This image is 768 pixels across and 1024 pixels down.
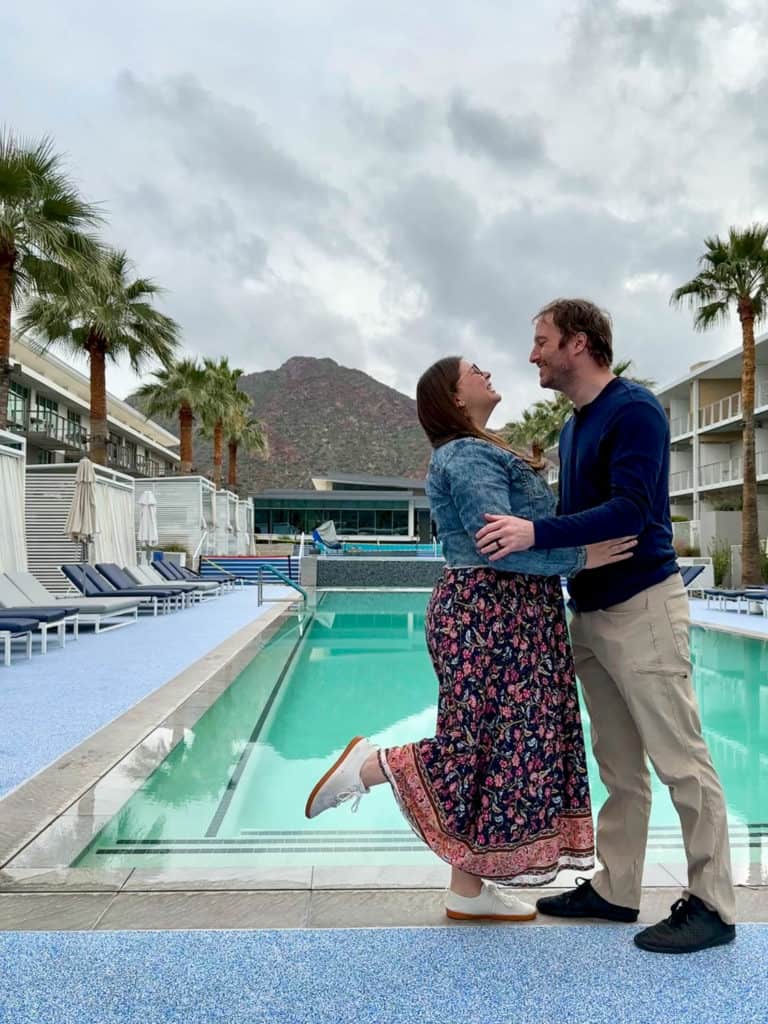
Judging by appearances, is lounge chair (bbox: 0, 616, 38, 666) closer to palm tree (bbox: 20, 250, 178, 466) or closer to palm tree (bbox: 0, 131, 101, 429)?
palm tree (bbox: 0, 131, 101, 429)

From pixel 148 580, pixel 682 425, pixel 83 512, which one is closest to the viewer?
pixel 83 512

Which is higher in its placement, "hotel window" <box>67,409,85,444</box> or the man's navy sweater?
"hotel window" <box>67,409,85,444</box>

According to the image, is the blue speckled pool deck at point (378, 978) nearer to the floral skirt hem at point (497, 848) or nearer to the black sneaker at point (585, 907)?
the black sneaker at point (585, 907)

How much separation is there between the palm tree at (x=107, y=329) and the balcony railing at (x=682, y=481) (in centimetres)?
2088

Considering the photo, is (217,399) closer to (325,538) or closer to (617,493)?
(325,538)

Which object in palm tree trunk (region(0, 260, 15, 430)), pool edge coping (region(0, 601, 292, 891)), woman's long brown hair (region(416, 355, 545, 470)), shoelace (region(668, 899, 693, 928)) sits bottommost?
pool edge coping (region(0, 601, 292, 891))

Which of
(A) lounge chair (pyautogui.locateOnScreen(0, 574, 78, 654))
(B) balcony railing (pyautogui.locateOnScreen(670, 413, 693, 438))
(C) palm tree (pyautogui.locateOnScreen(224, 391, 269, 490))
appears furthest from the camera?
(C) palm tree (pyautogui.locateOnScreen(224, 391, 269, 490))

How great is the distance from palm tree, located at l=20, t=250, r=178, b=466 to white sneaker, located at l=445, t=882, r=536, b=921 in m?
18.1

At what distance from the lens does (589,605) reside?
2336 millimetres

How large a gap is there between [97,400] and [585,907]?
1953cm

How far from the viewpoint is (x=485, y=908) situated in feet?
7.64

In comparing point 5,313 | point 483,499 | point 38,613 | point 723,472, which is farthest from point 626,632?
point 723,472

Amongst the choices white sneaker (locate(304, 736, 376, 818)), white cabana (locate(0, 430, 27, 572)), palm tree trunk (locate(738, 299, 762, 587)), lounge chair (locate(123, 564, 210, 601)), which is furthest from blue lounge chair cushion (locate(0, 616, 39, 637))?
palm tree trunk (locate(738, 299, 762, 587))

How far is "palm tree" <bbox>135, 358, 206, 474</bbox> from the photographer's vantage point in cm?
3253
